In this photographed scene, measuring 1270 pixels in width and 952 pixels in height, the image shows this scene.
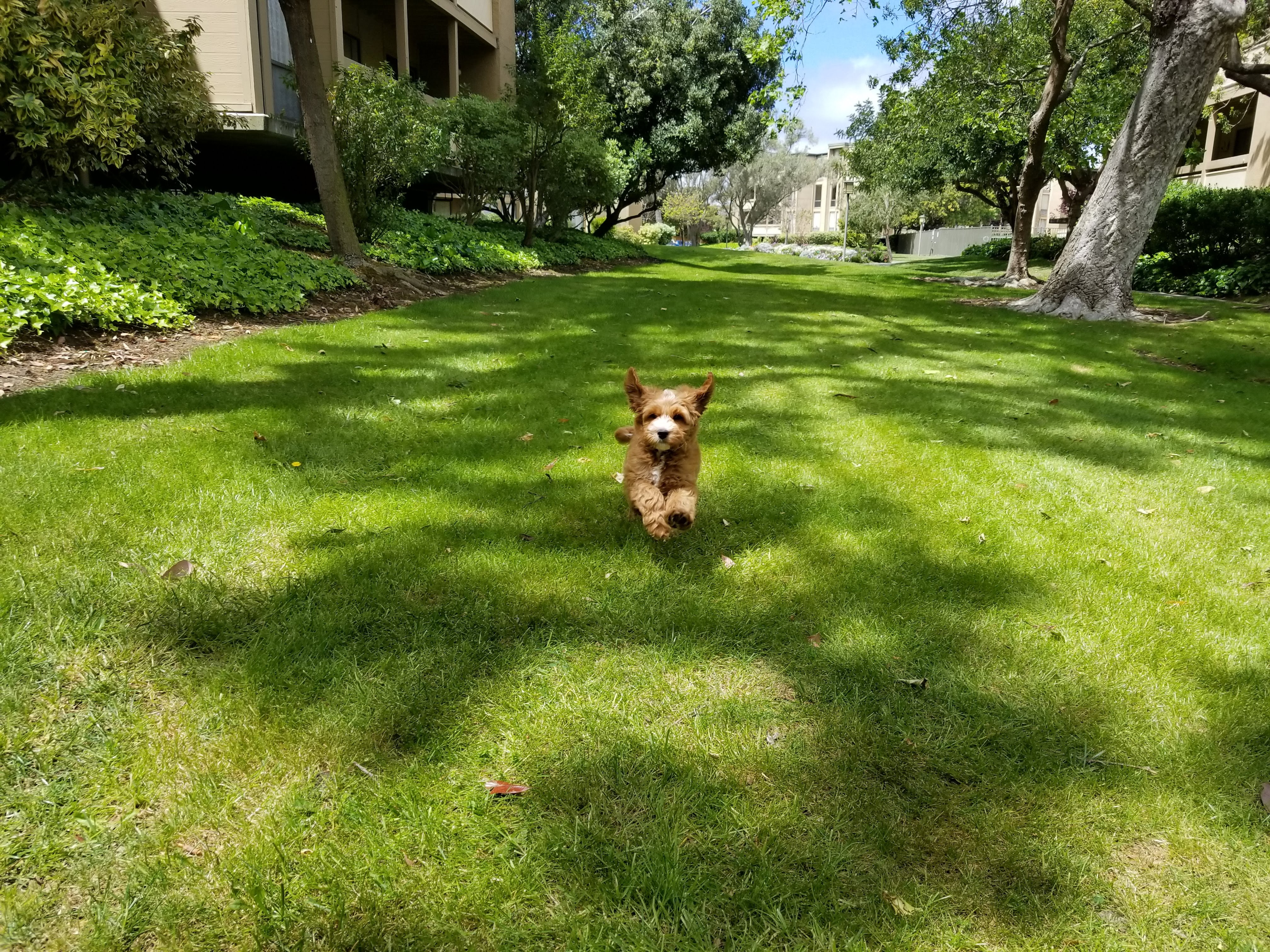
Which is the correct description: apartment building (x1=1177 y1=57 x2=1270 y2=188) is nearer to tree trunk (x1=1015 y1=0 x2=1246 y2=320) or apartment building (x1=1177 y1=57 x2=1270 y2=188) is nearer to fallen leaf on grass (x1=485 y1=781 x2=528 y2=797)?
tree trunk (x1=1015 y1=0 x2=1246 y2=320)

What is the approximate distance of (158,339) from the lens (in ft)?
22.4

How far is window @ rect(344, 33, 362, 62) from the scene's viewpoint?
21.3 meters

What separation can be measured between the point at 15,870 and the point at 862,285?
65.3 feet

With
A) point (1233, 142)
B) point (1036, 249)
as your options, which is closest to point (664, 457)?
point (1036, 249)

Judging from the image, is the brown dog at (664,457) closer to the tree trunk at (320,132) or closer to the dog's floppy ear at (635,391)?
the dog's floppy ear at (635,391)

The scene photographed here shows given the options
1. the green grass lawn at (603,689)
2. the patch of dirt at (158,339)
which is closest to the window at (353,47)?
the patch of dirt at (158,339)

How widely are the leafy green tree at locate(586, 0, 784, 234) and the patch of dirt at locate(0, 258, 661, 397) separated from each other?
17068mm

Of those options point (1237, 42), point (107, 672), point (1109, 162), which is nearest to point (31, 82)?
point (107, 672)

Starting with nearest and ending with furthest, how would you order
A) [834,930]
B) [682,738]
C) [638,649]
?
[834,930]
[682,738]
[638,649]

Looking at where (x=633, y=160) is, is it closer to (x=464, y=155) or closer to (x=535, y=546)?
(x=464, y=155)

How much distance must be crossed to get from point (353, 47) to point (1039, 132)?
18869mm

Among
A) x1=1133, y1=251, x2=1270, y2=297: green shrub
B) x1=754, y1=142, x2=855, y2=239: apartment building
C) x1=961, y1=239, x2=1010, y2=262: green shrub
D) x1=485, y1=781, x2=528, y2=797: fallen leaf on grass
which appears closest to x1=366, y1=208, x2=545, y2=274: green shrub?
x1=485, y1=781, x2=528, y2=797: fallen leaf on grass

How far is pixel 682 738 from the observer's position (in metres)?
2.27

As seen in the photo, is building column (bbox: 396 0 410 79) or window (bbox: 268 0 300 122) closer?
window (bbox: 268 0 300 122)
